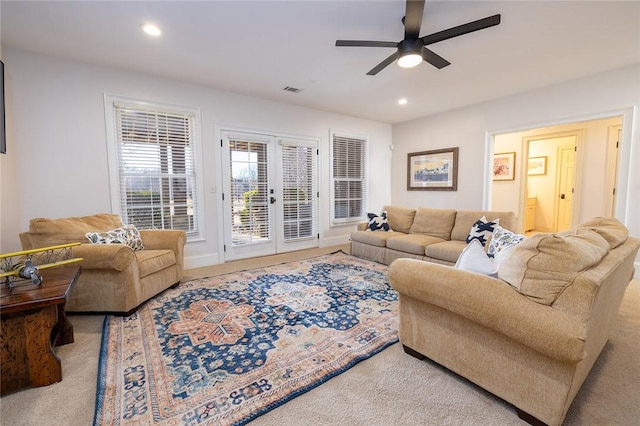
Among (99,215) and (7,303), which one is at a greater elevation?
(99,215)

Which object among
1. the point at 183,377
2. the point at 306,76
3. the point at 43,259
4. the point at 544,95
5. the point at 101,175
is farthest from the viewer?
the point at 544,95

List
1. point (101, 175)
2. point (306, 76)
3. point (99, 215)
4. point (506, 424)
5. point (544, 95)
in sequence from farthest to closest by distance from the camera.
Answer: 1. point (544, 95)
2. point (306, 76)
3. point (101, 175)
4. point (99, 215)
5. point (506, 424)

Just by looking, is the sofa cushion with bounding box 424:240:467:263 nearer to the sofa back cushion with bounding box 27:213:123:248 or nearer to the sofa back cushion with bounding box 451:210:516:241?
the sofa back cushion with bounding box 451:210:516:241

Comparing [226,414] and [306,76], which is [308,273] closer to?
[226,414]

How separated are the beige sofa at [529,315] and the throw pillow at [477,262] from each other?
116mm

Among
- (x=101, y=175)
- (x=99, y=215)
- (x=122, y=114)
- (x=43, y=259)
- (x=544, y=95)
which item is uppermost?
(x=544, y=95)

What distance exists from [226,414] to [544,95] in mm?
5253

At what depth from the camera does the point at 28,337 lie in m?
1.58

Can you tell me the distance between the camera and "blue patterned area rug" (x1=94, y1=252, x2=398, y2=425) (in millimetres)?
1473

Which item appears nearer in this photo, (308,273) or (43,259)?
(43,259)

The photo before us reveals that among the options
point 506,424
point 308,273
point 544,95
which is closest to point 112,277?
point 308,273

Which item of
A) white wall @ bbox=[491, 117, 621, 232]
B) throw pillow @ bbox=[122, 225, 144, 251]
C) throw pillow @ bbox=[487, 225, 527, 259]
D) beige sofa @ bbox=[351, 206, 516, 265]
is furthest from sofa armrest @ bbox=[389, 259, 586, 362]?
white wall @ bbox=[491, 117, 621, 232]

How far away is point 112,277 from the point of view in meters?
2.42

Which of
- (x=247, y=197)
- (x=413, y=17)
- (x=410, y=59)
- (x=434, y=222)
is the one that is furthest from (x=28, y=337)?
Answer: (x=434, y=222)
